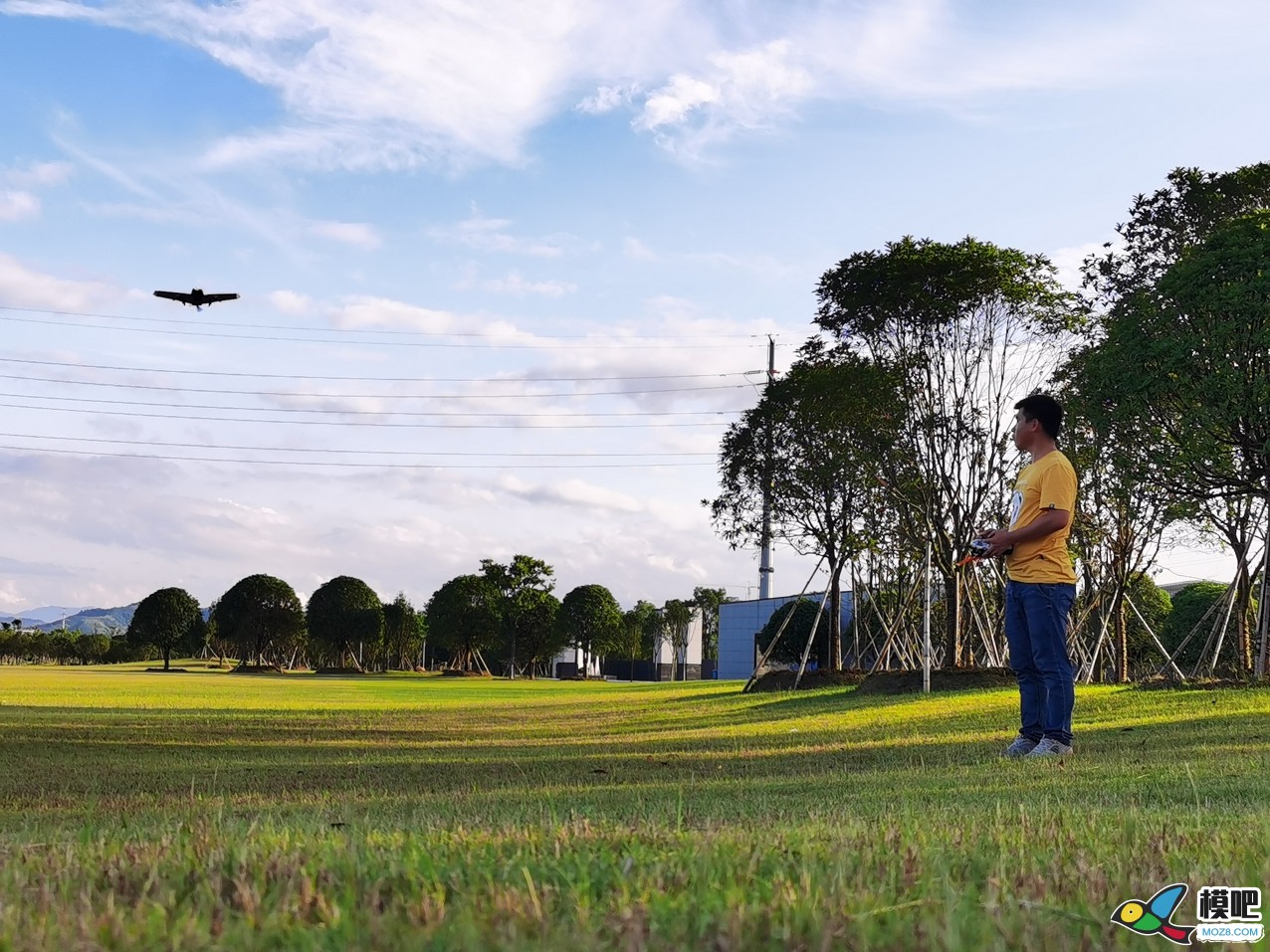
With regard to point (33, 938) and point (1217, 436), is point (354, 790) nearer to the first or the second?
point (33, 938)

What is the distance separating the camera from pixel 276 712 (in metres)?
18.7

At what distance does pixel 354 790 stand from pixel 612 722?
10561 mm

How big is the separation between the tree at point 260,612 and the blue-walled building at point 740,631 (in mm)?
27286

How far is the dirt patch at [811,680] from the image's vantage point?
90.4 ft

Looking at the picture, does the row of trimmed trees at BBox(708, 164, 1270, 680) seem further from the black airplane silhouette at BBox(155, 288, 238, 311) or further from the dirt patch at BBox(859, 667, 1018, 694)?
the black airplane silhouette at BBox(155, 288, 238, 311)

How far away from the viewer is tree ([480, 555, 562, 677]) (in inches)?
2803

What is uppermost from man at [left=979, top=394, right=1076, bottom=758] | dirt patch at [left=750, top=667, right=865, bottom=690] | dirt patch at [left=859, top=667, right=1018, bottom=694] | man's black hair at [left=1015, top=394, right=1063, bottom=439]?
man's black hair at [left=1015, top=394, right=1063, bottom=439]

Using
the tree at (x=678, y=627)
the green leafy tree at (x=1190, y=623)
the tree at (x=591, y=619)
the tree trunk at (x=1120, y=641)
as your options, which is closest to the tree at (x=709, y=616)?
the tree at (x=678, y=627)

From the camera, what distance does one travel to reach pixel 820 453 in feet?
86.7

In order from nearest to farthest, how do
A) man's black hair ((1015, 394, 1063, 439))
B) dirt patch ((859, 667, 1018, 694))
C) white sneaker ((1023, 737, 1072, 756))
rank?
white sneaker ((1023, 737, 1072, 756)) → man's black hair ((1015, 394, 1063, 439)) → dirt patch ((859, 667, 1018, 694))

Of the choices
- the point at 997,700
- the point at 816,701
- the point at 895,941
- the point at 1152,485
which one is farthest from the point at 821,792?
the point at 816,701

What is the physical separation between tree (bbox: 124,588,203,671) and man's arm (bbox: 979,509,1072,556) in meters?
69.3

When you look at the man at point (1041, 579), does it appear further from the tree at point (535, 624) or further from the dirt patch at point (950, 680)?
the tree at point (535, 624)

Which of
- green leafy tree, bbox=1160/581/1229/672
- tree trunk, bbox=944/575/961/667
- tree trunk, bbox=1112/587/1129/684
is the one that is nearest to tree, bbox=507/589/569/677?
green leafy tree, bbox=1160/581/1229/672
